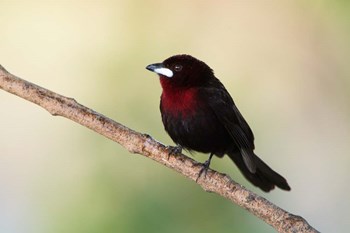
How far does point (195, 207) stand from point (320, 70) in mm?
1336

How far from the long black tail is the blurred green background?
0.14 metres

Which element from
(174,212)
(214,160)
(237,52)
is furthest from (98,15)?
(174,212)

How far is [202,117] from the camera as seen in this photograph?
4.20 meters

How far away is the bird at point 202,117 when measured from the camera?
420 cm

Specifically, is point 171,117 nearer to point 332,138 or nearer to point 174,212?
point 174,212

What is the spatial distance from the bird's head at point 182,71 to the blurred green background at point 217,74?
371mm

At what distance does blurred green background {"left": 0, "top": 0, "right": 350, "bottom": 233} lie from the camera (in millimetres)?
4363

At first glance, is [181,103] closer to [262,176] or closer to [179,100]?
[179,100]

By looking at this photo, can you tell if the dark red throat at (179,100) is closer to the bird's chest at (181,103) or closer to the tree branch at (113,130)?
the bird's chest at (181,103)

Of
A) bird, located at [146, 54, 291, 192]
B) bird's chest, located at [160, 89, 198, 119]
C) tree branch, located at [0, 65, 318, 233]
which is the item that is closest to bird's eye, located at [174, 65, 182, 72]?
bird, located at [146, 54, 291, 192]

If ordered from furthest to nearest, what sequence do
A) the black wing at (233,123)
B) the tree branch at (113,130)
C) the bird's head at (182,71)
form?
the bird's head at (182,71), the black wing at (233,123), the tree branch at (113,130)

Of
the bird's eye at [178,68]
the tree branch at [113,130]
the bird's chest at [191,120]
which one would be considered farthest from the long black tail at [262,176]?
the tree branch at [113,130]

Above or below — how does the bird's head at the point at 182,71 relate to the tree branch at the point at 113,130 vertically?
above

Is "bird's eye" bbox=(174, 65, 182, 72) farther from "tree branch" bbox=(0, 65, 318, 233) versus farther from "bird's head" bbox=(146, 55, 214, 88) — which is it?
"tree branch" bbox=(0, 65, 318, 233)
